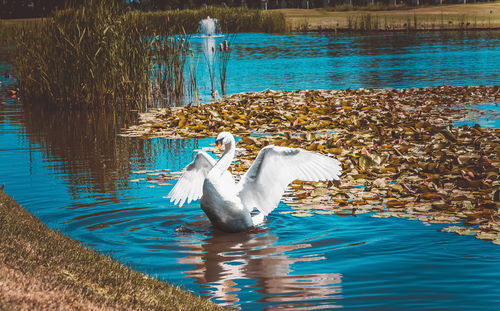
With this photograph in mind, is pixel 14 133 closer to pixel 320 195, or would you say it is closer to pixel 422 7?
pixel 320 195

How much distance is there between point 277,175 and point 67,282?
3316mm

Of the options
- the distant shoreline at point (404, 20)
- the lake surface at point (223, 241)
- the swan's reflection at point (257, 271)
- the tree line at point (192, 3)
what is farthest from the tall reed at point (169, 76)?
the tree line at point (192, 3)

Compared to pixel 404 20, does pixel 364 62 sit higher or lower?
lower

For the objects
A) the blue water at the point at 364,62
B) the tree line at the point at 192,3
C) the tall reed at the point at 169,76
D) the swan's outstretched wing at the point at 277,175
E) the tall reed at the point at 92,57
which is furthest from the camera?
the tree line at the point at 192,3

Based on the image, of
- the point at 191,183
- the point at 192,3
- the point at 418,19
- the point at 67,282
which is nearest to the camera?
the point at 67,282

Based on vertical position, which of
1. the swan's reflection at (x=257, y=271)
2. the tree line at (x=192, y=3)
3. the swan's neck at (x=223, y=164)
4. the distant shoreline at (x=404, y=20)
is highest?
the tree line at (x=192, y=3)

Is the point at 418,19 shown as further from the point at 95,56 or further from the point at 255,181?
the point at 255,181

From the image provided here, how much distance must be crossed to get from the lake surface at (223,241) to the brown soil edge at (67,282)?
0.69 metres

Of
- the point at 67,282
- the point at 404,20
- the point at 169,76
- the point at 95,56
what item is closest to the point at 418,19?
the point at 404,20

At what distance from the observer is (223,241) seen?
7227 millimetres

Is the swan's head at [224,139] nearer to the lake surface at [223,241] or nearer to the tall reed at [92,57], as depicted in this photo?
the lake surface at [223,241]

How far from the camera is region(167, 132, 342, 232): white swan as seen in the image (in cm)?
722

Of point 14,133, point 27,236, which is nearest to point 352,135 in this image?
point 27,236

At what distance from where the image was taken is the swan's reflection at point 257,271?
5.45 meters
